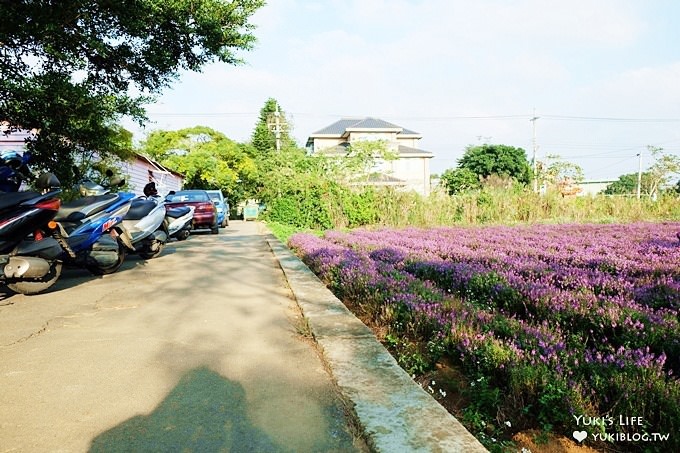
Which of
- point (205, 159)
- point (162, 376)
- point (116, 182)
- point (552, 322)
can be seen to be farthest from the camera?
point (205, 159)

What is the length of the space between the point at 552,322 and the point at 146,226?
6.90m

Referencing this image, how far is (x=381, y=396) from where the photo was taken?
7.79ft

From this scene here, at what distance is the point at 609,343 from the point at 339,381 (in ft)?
6.46

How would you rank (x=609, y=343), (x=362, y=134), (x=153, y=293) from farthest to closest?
(x=362, y=134) < (x=153, y=293) < (x=609, y=343)

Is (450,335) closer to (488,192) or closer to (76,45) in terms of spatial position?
(76,45)

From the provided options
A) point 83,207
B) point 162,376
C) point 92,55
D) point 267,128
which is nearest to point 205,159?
point 267,128

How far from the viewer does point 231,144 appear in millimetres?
40562

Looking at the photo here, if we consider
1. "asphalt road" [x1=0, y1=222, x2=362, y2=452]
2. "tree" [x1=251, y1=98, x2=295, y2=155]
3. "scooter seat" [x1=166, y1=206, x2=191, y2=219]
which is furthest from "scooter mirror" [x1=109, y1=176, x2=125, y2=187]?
"tree" [x1=251, y1=98, x2=295, y2=155]

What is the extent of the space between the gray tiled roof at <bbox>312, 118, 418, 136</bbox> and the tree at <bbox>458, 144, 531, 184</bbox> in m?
8.35

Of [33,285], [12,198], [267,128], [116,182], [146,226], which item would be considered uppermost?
[267,128]

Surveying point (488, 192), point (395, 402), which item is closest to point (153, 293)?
point (395, 402)

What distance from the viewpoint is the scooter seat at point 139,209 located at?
780cm

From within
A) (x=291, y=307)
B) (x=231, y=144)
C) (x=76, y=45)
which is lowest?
(x=291, y=307)

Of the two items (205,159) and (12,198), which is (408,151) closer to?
(205,159)
